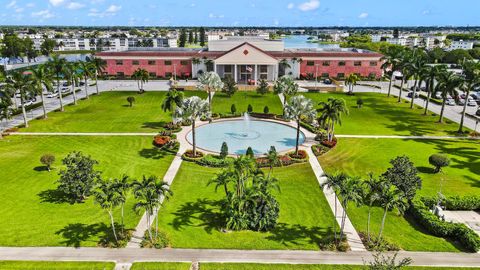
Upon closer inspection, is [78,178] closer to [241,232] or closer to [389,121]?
[241,232]

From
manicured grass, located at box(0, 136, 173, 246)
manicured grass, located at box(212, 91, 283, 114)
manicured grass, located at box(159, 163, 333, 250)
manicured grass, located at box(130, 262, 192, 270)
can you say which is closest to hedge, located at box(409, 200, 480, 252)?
manicured grass, located at box(159, 163, 333, 250)

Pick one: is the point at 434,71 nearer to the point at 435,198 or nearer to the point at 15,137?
the point at 435,198

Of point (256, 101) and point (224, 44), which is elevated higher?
point (224, 44)

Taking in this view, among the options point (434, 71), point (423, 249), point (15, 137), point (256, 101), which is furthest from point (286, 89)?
point (15, 137)

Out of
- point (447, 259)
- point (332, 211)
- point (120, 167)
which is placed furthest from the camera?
point (120, 167)

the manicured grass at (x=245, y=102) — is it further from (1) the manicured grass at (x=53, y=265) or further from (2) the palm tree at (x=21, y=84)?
(1) the manicured grass at (x=53, y=265)

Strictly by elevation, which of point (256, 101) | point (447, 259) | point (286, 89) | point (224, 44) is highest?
point (224, 44)

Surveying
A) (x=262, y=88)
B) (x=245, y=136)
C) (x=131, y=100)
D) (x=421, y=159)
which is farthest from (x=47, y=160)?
(x=262, y=88)

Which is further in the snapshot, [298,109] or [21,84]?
[21,84]
